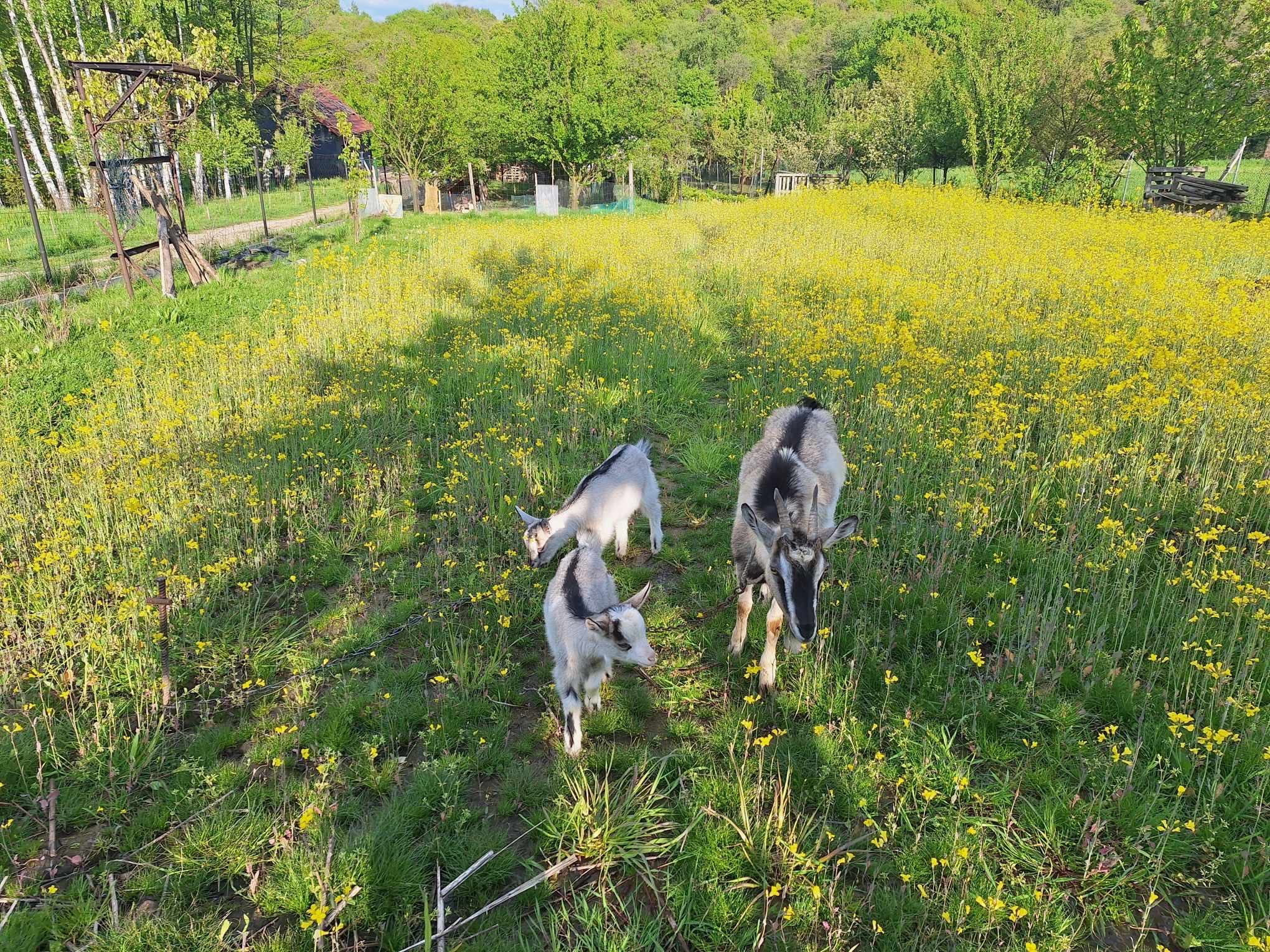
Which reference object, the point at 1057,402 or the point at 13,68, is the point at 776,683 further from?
the point at 13,68

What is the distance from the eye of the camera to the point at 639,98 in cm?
4256

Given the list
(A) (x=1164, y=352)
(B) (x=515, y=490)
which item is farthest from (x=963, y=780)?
(A) (x=1164, y=352)

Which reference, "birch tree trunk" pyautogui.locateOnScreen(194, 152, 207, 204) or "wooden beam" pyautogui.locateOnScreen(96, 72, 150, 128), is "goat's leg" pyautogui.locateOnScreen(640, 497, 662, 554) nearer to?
"wooden beam" pyautogui.locateOnScreen(96, 72, 150, 128)

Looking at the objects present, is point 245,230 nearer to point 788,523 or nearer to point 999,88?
point 788,523

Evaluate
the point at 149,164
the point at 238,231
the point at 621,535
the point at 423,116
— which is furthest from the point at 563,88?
the point at 621,535

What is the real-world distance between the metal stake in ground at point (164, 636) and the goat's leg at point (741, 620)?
3.84 metres

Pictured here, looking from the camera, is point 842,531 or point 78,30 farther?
point 78,30

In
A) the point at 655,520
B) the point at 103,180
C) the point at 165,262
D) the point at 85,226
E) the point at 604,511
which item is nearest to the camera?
the point at 604,511

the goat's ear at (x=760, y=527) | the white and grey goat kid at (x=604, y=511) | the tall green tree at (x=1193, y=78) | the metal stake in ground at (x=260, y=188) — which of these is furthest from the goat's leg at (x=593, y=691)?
the tall green tree at (x=1193, y=78)

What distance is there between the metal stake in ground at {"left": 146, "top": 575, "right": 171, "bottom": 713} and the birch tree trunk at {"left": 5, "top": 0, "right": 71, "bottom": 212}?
35335 mm

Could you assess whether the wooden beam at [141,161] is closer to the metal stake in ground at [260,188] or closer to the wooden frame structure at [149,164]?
the wooden frame structure at [149,164]

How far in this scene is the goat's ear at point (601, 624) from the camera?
152 inches

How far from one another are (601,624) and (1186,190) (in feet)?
102

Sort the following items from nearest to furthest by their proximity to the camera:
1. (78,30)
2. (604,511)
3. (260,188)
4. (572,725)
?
(572,725)
(604,511)
(260,188)
(78,30)
